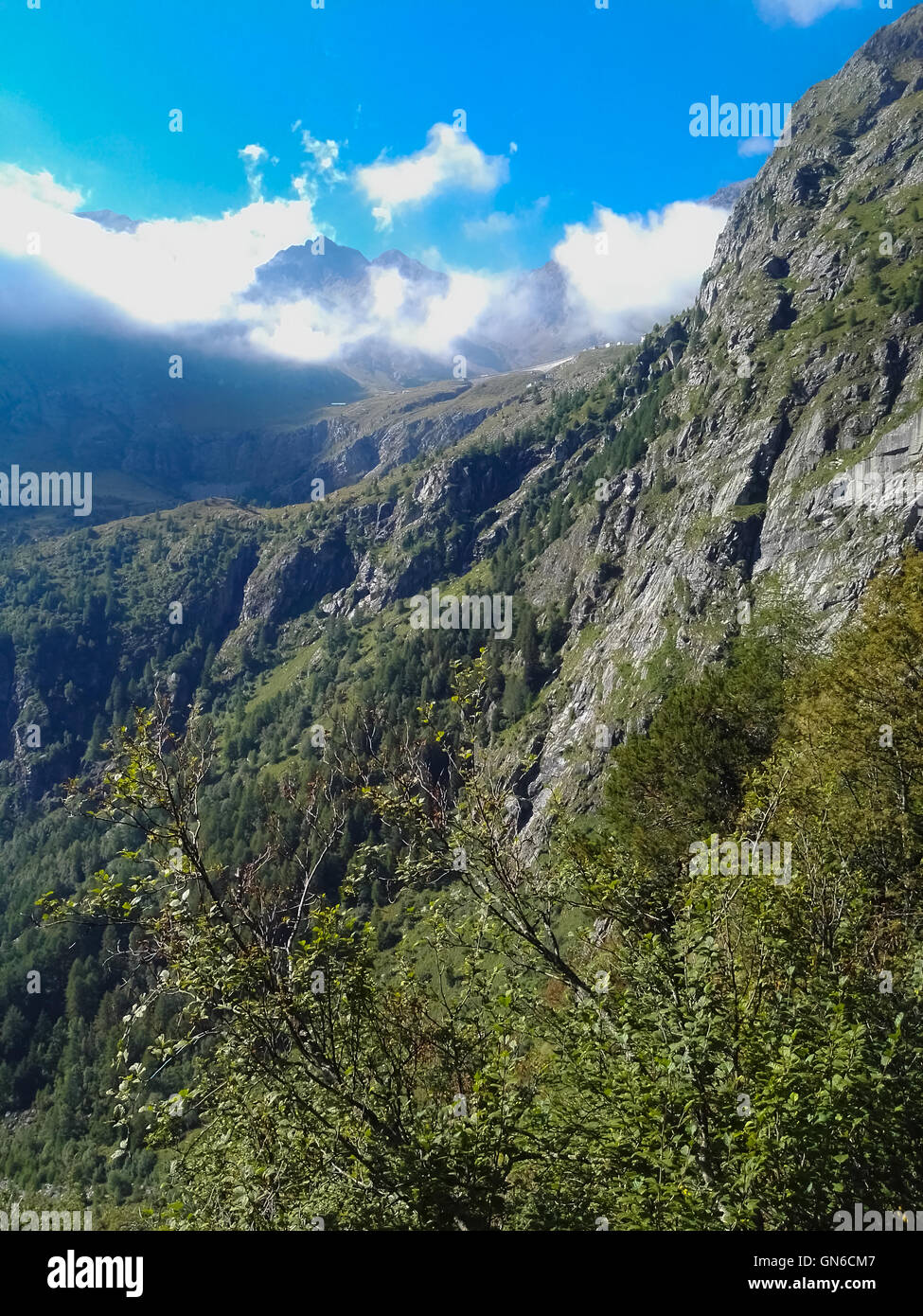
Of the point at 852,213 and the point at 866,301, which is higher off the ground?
the point at 852,213

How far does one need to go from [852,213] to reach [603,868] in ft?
784

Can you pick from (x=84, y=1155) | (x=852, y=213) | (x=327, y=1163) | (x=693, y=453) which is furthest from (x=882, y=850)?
(x=852, y=213)

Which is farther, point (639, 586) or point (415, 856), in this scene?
point (639, 586)

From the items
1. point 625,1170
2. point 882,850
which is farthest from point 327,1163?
point 882,850

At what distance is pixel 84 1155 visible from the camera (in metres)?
113

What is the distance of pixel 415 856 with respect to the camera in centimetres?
1229

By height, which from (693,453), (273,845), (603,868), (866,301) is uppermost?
(866,301)

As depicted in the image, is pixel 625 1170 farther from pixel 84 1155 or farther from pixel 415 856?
pixel 84 1155

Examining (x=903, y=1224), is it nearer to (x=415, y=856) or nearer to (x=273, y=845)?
(x=415, y=856)

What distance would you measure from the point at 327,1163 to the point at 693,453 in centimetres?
17104

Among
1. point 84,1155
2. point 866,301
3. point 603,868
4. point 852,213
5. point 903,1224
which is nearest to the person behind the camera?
point 903,1224
